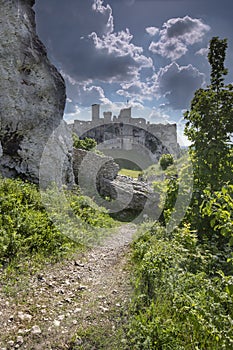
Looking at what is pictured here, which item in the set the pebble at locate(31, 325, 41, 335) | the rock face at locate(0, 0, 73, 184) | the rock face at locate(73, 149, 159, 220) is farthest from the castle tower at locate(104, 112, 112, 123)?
the pebble at locate(31, 325, 41, 335)

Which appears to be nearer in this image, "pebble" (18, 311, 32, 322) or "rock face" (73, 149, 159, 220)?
"pebble" (18, 311, 32, 322)

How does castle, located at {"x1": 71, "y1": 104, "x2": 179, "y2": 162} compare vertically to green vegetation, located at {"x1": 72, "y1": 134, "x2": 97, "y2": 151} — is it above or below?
above

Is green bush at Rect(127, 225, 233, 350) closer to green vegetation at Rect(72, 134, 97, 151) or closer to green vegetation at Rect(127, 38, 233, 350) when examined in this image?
green vegetation at Rect(127, 38, 233, 350)

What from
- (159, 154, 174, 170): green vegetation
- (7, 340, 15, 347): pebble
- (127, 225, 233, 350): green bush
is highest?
(159, 154, 174, 170): green vegetation

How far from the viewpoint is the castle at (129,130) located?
52281 mm

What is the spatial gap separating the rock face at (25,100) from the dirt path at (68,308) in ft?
19.7

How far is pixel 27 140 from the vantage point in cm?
1088

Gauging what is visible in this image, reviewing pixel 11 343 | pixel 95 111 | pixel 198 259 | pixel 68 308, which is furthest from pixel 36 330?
pixel 95 111

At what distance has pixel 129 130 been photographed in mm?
51969

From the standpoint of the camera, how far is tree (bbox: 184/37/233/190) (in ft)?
17.1

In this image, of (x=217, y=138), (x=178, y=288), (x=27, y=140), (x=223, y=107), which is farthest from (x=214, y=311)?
(x=27, y=140)

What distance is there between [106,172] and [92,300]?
1129 cm

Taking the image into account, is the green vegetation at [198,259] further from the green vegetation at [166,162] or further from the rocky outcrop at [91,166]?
the green vegetation at [166,162]

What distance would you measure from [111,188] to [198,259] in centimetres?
1046
